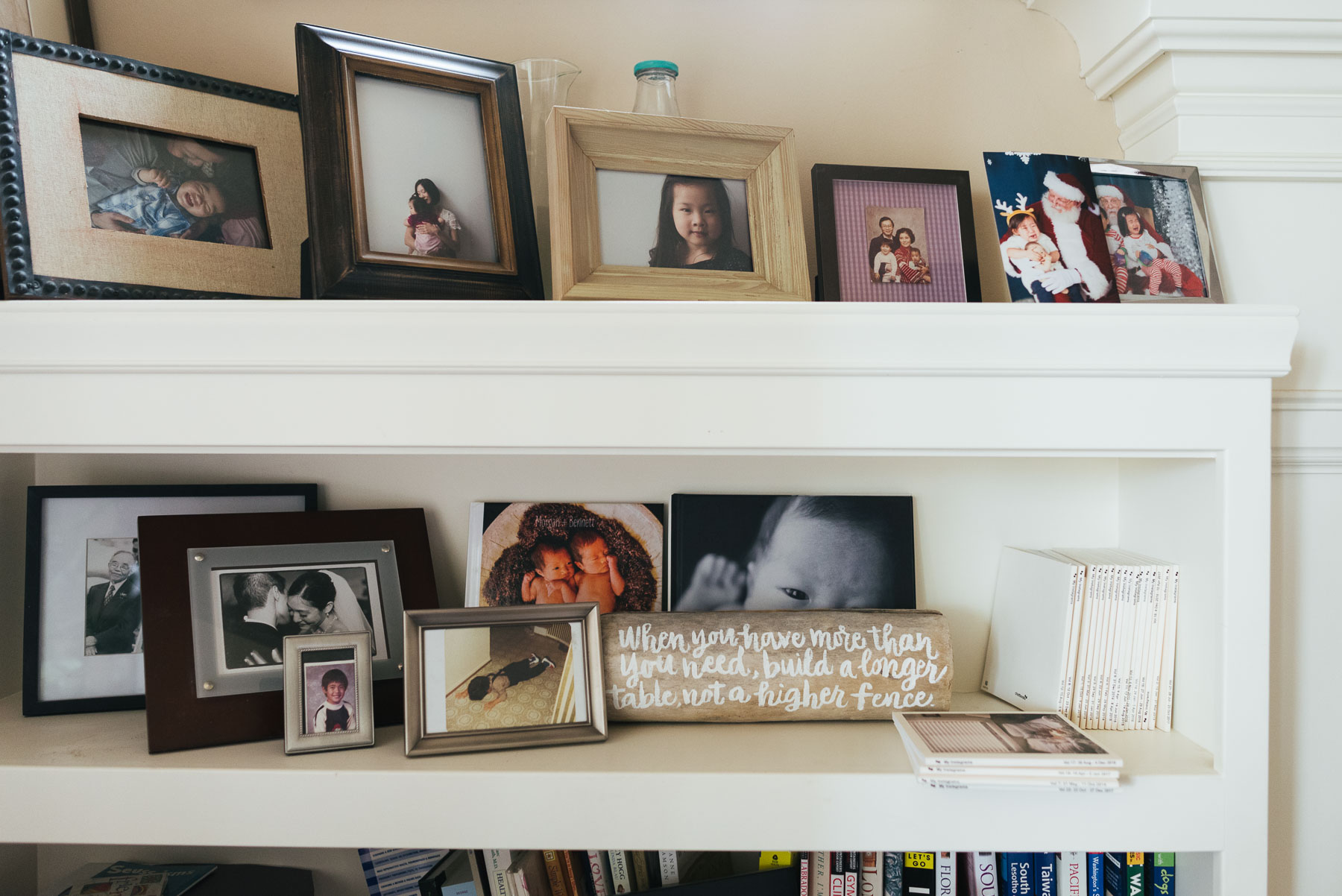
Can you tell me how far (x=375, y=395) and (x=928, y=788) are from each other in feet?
2.24

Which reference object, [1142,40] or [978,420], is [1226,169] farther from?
[978,420]

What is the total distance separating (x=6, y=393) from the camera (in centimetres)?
76

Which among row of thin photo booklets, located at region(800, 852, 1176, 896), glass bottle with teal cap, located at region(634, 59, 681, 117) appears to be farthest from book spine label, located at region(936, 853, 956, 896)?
glass bottle with teal cap, located at region(634, 59, 681, 117)

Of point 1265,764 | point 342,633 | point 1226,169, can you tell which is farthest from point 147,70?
point 1265,764

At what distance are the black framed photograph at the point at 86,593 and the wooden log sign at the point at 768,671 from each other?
1.83 ft

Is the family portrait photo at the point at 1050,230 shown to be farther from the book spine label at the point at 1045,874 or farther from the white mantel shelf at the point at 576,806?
the book spine label at the point at 1045,874

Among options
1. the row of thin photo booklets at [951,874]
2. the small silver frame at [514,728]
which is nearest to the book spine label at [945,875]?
the row of thin photo booklets at [951,874]

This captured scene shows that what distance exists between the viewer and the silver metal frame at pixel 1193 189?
3.15 ft

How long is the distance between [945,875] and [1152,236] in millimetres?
805

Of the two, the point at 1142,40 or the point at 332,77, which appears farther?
the point at 1142,40

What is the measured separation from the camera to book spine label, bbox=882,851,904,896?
0.92 metres

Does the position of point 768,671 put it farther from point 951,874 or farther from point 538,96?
point 538,96

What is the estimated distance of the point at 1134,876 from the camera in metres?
0.89

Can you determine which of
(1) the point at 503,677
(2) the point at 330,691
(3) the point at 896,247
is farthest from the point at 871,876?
(3) the point at 896,247
